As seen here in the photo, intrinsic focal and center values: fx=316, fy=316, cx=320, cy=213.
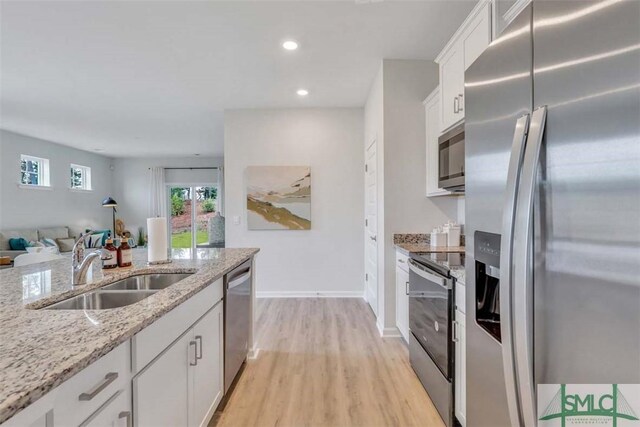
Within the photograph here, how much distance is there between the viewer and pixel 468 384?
1.30 metres

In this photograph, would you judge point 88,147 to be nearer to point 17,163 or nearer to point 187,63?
point 17,163

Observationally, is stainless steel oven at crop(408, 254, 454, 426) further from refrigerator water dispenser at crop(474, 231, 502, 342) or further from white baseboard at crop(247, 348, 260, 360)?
white baseboard at crop(247, 348, 260, 360)

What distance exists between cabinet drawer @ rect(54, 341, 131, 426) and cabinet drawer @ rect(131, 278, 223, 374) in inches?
1.8

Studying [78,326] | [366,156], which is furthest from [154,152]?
[78,326]

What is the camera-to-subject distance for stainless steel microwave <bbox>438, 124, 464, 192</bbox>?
2.18m

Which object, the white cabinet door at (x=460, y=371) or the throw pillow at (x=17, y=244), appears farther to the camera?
the throw pillow at (x=17, y=244)

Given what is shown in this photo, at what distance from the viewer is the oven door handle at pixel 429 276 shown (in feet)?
5.58

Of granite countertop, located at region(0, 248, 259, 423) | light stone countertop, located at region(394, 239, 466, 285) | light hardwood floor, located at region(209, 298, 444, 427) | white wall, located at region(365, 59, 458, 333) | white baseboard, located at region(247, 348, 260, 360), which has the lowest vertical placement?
light hardwood floor, located at region(209, 298, 444, 427)

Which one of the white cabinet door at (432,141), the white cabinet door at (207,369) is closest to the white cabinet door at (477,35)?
the white cabinet door at (432,141)

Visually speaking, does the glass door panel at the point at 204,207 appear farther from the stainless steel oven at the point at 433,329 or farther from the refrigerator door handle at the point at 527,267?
the refrigerator door handle at the point at 527,267

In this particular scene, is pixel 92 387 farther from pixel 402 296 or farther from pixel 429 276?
pixel 402 296

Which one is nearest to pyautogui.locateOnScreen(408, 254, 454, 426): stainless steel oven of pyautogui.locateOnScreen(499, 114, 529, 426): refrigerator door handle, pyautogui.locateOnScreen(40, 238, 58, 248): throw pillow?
pyautogui.locateOnScreen(499, 114, 529, 426): refrigerator door handle

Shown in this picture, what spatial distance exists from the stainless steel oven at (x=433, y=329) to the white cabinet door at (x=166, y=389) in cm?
131

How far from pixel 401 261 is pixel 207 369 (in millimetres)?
1783
